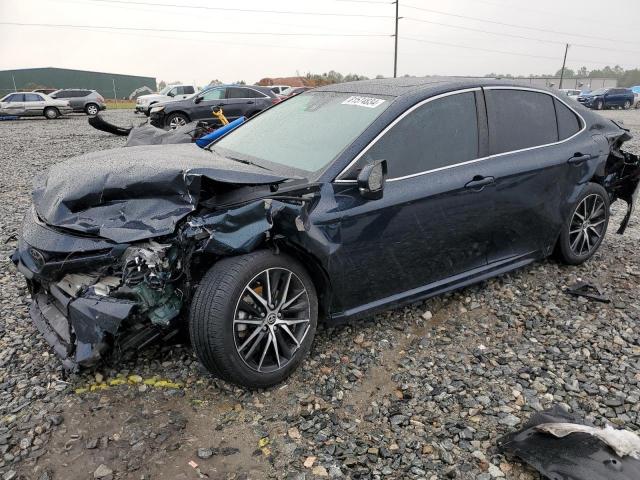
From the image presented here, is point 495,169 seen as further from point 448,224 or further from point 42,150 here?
point 42,150

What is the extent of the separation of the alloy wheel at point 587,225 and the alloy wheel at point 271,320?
2764 millimetres

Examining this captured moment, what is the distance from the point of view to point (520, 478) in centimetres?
232

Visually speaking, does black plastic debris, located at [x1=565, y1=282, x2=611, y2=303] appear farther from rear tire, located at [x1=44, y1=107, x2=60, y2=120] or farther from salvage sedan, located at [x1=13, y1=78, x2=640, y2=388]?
rear tire, located at [x1=44, y1=107, x2=60, y2=120]

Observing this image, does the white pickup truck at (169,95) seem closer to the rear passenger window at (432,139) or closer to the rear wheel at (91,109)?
the rear wheel at (91,109)

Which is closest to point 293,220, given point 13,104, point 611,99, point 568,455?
point 568,455

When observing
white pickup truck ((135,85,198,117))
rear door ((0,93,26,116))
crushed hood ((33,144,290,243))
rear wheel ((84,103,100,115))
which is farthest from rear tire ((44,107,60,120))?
crushed hood ((33,144,290,243))

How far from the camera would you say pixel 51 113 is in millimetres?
25047

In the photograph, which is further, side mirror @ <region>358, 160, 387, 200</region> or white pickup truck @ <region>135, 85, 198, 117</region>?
white pickup truck @ <region>135, 85, 198, 117</region>

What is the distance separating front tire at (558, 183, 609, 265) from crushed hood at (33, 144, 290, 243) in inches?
110

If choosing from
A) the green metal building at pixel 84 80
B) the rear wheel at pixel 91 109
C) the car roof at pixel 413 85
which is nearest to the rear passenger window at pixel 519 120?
the car roof at pixel 413 85

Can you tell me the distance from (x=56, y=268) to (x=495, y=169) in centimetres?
289

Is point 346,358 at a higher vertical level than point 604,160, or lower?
lower

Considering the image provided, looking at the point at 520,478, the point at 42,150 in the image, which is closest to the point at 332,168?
the point at 520,478

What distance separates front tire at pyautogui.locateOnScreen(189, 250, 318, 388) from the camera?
8.54 ft
